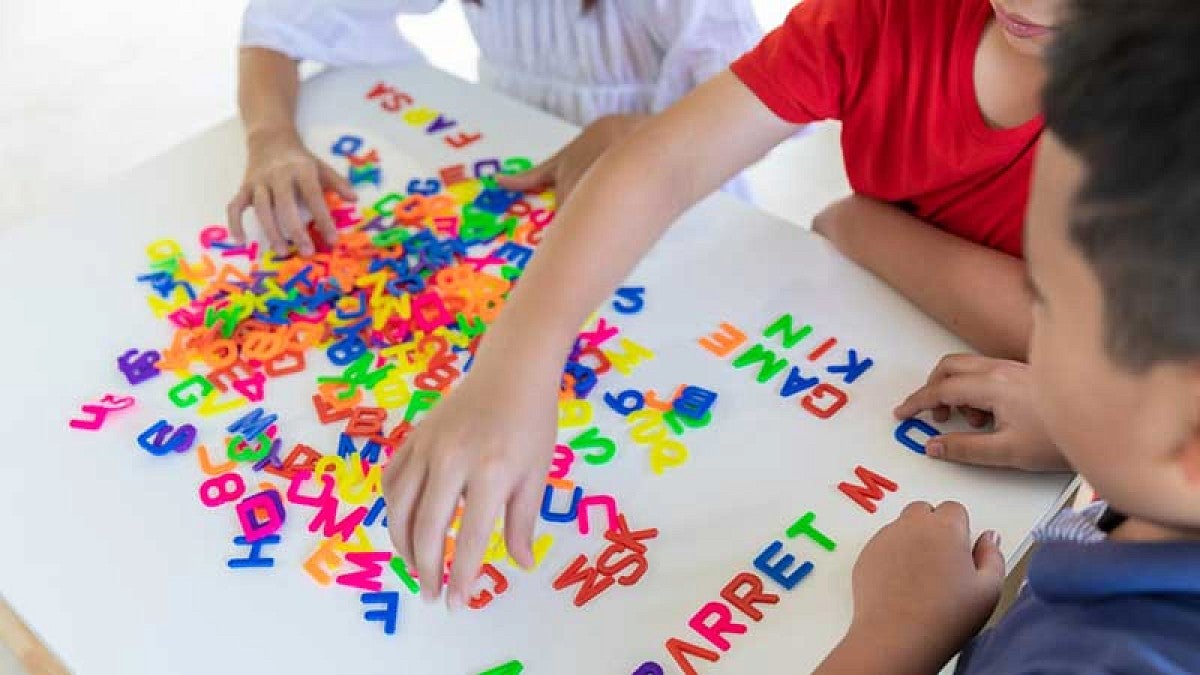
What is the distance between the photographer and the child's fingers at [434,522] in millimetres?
642

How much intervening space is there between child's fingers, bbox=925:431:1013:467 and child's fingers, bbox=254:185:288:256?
51 centimetres

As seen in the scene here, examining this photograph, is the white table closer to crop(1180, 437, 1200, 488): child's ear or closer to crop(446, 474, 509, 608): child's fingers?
crop(446, 474, 509, 608): child's fingers

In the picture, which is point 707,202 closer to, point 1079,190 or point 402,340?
point 402,340

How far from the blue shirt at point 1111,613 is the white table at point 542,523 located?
14 cm

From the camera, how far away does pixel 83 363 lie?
83cm

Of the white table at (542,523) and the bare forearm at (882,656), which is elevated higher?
the bare forearm at (882,656)

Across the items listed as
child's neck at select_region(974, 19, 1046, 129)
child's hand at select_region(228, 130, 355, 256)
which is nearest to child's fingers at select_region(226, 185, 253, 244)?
child's hand at select_region(228, 130, 355, 256)

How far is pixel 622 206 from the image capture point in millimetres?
825

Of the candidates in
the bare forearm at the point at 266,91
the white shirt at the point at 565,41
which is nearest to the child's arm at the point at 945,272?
the white shirt at the point at 565,41

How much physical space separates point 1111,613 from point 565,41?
83 centimetres

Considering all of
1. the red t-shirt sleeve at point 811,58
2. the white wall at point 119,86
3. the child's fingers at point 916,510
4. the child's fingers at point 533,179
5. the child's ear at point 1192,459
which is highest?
the child's ear at point 1192,459

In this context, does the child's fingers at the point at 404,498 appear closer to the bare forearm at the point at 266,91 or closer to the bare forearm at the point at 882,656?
the bare forearm at the point at 882,656

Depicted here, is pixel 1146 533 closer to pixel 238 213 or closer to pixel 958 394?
pixel 958 394

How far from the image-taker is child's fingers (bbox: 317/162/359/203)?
97cm
